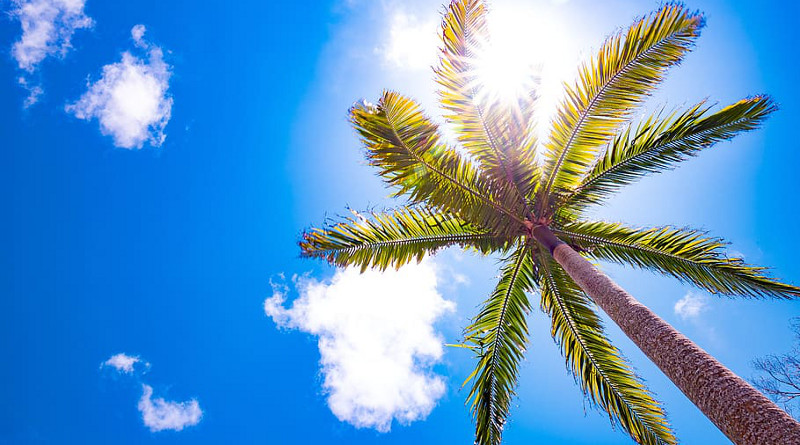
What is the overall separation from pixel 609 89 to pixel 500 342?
4.94 metres

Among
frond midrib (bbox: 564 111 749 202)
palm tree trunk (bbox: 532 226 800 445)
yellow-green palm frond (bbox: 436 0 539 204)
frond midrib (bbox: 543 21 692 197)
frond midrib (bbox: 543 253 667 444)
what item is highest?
yellow-green palm frond (bbox: 436 0 539 204)

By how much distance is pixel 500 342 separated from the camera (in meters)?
7.56

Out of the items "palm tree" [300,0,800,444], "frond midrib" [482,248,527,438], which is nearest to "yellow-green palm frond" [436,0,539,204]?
"palm tree" [300,0,800,444]

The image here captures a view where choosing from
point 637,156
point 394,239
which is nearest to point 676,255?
point 637,156

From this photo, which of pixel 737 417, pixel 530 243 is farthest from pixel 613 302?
pixel 530 243

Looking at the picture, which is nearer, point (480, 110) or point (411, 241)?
point (480, 110)

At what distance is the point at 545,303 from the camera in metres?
8.16

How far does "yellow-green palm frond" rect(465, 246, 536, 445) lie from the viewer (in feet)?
23.8

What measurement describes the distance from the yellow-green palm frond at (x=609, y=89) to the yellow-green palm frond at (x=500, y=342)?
1.61 meters

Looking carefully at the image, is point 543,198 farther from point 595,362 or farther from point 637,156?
point 595,362

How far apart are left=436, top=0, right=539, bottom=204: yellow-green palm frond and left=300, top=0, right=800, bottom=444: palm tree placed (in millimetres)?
20

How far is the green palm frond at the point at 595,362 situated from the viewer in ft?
21.3

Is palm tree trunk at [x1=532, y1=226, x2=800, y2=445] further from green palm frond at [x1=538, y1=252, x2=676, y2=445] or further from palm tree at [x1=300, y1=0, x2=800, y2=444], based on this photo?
green palm frond at [x1=538, y1=252, x2=676, y2=445]

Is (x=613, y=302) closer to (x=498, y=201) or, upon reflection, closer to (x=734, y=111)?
(x=498, y=201)
